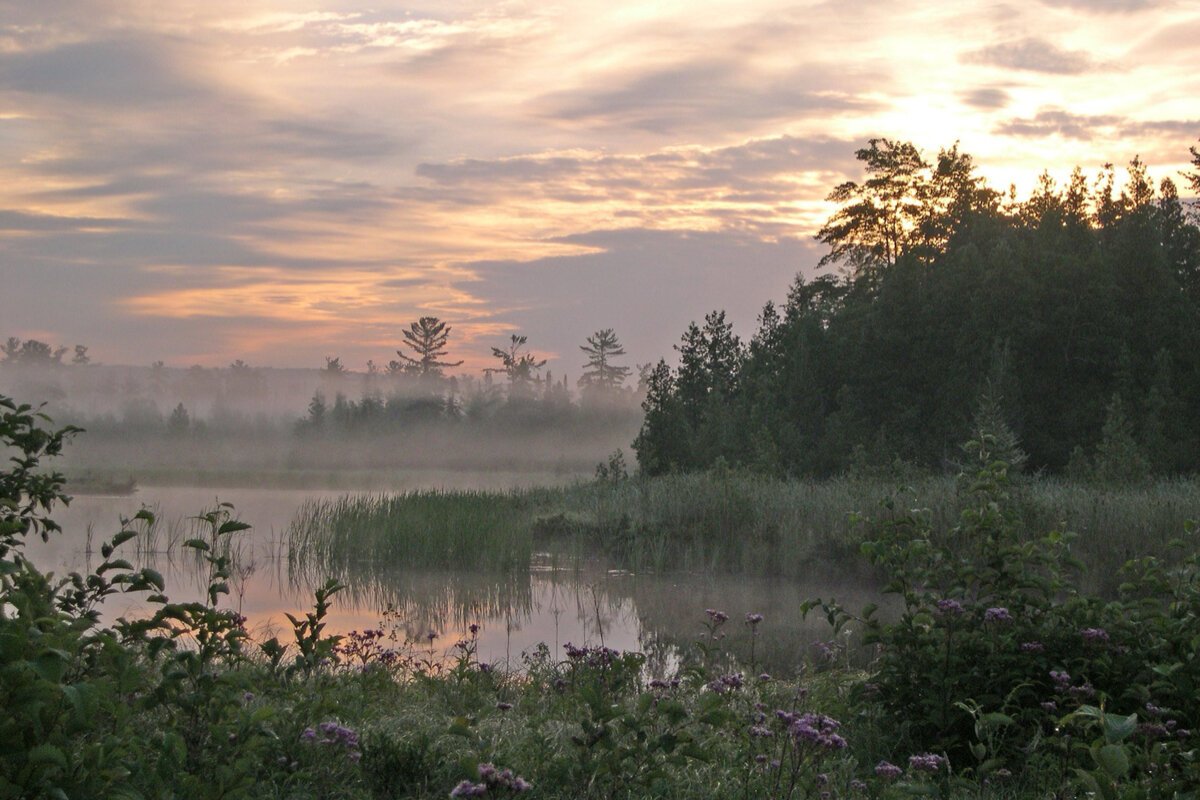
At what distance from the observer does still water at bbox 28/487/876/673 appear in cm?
1067

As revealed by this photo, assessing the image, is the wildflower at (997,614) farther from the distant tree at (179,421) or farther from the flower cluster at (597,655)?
the distant tree at (179,421)

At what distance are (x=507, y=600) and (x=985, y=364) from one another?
21.2 m

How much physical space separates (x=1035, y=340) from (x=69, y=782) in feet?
103

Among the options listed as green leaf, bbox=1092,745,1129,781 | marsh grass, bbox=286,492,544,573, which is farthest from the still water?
green leaf, bbox=1092,745,1129,781

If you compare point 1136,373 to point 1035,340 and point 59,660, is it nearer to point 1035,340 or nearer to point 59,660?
point 1035,340

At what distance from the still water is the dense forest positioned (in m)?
12.6

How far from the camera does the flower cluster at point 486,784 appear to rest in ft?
9.01

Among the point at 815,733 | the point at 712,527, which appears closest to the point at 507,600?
the point at 712,527

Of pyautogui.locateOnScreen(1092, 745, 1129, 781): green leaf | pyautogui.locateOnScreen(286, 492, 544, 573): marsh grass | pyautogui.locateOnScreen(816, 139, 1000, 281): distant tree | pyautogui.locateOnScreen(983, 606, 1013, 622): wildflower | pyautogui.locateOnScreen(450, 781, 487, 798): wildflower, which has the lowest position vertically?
pyautogui.locateOnScreen(286, 492, 544, 573): marsh grass

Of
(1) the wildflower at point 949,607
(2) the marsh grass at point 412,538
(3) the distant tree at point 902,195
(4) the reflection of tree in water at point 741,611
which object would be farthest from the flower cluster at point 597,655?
(3) the distant tree at point 902,195

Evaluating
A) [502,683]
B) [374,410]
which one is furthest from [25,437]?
[374,410]

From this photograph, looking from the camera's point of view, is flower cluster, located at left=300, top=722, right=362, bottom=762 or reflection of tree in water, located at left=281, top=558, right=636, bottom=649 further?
reflection of tree in water, located at left=281, top=558, right=636, bottom=649

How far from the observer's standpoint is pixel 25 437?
167 inches

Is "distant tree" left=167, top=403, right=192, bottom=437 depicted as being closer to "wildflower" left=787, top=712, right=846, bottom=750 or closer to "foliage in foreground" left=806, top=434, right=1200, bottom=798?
"foliage in foreground" left=806, top=434, right=1200, bottom=798
